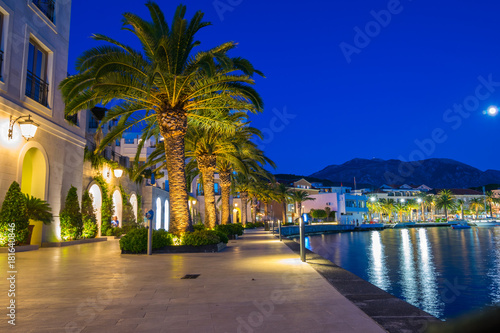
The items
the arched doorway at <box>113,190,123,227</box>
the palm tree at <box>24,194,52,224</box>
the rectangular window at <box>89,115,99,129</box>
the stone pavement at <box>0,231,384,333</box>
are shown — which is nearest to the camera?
the stone pavement at <box>0,231,384,333</box>

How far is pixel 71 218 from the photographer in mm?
20094

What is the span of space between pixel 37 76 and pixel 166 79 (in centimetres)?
790

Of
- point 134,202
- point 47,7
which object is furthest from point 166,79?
point 134,202

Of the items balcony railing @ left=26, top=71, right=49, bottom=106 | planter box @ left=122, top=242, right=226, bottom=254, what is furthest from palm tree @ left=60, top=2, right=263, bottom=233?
balcony railing @ left=26, top=71, right=49, bottom=106

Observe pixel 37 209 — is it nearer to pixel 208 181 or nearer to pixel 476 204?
pixel 208 181

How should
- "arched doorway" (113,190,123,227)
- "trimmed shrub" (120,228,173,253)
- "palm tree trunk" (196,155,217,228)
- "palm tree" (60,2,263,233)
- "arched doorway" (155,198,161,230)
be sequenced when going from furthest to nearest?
1. "arched doorway" (155,198,161,230)
2. "arched doorway" (113,190,123,227)
3. "palm tree trunk" (196,155,217,228)
4. "trimmed shrub" (120,228,173,253)
5. "palm tree" (60,2,263,233)

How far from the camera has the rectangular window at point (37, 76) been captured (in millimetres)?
18047

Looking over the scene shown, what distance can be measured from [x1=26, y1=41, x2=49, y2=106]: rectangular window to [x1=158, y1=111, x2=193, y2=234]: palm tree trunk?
6.79m

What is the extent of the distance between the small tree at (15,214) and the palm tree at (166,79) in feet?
12.4

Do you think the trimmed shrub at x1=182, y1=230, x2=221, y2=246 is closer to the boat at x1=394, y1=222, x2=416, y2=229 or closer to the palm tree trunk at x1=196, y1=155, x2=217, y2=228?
the palm tree trunk at x1=196, y1=155, x2=217, y2=228

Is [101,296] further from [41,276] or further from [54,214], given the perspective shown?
[54,214]

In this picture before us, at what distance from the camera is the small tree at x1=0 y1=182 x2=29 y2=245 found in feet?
48.2

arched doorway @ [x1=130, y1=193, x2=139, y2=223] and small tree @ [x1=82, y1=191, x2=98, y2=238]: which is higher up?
arched doorway @ [x1=130, y1=193, x2=139, y2=223]

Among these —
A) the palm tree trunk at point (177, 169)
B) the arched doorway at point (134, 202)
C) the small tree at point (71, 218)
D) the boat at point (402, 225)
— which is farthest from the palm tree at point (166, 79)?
the boat at point (402, 225)
